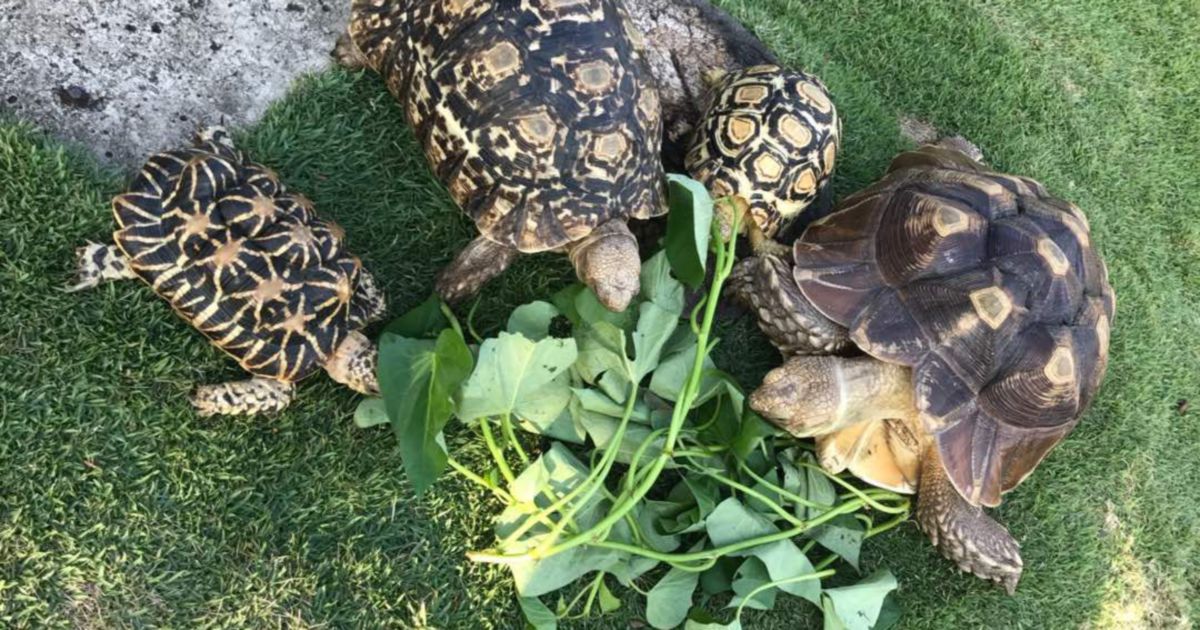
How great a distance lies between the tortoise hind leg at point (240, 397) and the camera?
7.00 ft

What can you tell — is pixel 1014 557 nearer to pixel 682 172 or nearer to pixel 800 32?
pixel 682 172

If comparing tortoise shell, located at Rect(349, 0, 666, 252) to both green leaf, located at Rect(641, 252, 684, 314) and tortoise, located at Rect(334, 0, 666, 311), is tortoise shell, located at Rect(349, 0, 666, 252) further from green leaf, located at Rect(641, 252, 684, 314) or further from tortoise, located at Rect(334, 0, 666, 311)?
green leaf, located at Rect(641, 252, 684, 314)

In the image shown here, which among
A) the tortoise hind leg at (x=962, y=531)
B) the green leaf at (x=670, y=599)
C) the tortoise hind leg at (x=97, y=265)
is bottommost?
the tortoise hind leg at (x=962, y=531)

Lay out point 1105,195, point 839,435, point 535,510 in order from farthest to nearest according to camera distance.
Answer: point 1105,195 → point 839,435 → point 535,510

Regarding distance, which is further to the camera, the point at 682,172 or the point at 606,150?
the point at 682,172

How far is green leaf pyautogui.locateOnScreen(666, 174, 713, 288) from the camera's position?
2189 mm

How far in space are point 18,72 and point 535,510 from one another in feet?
6.01

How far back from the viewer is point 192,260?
6.70 feet

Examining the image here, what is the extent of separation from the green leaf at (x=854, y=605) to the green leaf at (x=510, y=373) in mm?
1093

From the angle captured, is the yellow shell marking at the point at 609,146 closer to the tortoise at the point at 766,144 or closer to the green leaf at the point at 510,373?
the tortoise at the point at 766,144

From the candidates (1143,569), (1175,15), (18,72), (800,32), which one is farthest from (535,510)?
(1175,15)

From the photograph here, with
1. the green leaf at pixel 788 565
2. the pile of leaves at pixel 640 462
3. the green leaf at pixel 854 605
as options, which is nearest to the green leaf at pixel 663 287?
the pile of leaves at pixel 640 462

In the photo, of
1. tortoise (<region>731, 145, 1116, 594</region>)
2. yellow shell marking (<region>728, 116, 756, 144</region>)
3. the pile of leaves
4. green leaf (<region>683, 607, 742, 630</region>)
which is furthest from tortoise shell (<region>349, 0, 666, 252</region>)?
green leaf (<region>683, 607, 742, 630</region>)

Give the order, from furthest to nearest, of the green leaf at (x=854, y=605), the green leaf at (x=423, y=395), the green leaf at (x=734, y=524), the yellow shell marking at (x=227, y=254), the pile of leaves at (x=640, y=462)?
the green leaf at (x=854, y=605) < the green leaf at (x=734, y=524) < the pile of leaves at (x=640, y=462) < the yellow shell marking at (x=227, y=254) < the green leaf at (x=423, y=395)
